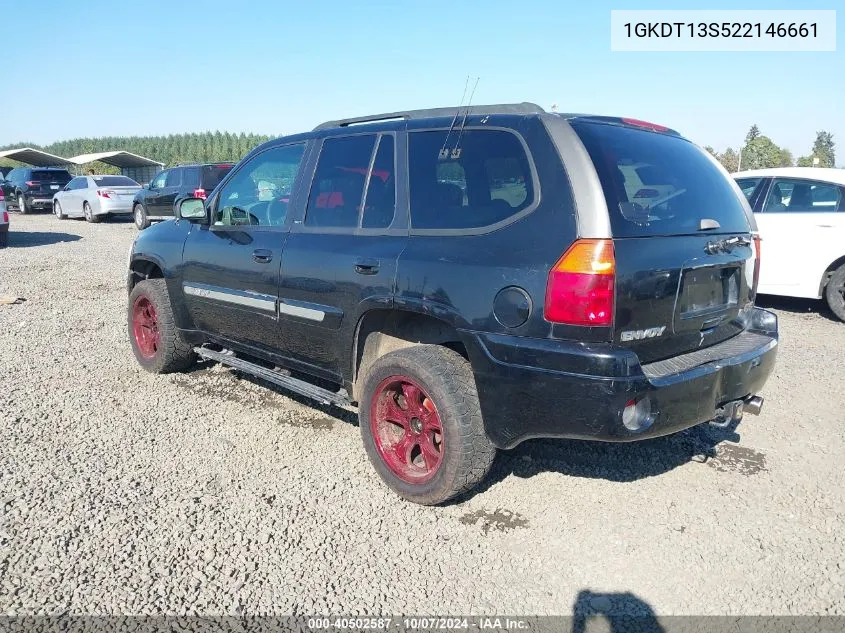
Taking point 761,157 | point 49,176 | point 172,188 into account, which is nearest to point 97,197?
point 172,188

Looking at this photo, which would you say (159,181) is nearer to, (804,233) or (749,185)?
(749,185)

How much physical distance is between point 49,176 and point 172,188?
963cm

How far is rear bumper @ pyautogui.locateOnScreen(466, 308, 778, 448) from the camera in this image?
8.79ft

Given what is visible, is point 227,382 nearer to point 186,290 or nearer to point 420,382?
point 186,290

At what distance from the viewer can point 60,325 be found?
7.06 meters

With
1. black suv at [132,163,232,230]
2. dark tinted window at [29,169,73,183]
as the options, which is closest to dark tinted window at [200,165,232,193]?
black suv at [132,163,232,230]

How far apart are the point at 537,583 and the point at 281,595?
108 centimetres

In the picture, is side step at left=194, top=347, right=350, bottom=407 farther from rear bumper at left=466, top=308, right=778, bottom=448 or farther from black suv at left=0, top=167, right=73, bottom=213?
black suv at left=0, top=167, right=73, bottom=213

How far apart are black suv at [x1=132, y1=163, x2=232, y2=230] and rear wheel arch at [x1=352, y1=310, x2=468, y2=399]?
14.2 meters

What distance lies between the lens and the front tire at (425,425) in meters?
3.09

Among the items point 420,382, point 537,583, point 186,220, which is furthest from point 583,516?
point 186,220

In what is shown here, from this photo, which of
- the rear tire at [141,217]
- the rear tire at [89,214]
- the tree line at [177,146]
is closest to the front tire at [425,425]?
the rear tire at [141,217]

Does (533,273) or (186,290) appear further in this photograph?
(186,290)

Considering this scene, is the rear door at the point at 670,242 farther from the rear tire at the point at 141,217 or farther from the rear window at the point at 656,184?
the rear tire at the point at 141,217
